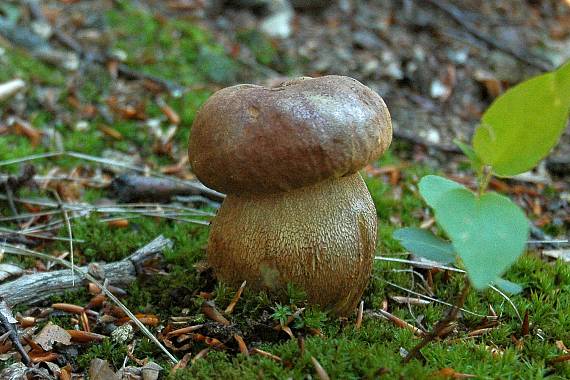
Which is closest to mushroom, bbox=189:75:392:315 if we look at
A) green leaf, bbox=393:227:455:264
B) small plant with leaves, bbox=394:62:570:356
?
green leaf, bbox=393:227:455:264

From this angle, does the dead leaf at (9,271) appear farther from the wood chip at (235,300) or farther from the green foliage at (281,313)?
the green foliage at (281,313)

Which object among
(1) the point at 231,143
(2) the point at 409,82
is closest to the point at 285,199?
(1) the point at 231,143

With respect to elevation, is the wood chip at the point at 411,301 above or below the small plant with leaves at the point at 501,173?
below

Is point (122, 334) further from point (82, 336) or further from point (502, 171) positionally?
point (502, 171)

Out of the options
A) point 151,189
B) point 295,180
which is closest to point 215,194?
point 151,189

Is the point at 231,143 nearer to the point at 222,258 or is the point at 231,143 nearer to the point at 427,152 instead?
the point at 222,258

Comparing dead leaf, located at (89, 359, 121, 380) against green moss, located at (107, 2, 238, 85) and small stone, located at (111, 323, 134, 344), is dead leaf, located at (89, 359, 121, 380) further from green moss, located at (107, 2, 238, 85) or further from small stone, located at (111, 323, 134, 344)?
green moss, located at (107, 2, 238, 85)

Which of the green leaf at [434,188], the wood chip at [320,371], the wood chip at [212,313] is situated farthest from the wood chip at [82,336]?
the green leaf at [434,188]
